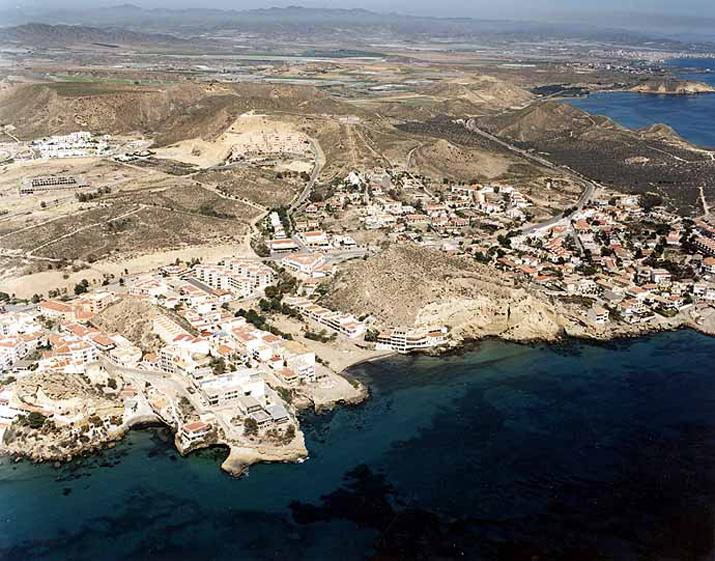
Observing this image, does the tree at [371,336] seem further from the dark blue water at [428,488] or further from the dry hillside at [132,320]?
the dry hillside at [132,320]

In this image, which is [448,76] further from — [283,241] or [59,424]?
[59,424]

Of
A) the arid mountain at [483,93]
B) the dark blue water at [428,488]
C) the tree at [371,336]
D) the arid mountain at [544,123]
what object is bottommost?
the dark blue water at [428,488]

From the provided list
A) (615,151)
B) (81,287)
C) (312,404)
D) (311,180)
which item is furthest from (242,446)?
(615,151)

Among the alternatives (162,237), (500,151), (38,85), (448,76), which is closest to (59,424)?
(162,237)

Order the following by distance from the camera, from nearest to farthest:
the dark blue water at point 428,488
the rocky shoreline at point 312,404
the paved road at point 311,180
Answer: the dark blue water at point 428,488 < the rocky shoreline at point 312,404 < the paved road at point 311,180

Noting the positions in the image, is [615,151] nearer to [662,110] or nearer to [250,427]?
[662,110]

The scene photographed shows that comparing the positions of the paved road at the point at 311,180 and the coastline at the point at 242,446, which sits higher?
the paved road at the point at 311,180

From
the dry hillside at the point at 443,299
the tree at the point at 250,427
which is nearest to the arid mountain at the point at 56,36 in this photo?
the dry hillside at the point at 443,299
